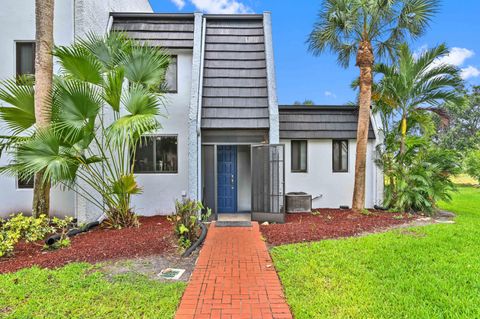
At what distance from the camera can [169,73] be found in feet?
33.7

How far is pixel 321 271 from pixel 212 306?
2091mm

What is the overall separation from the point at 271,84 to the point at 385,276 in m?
6.49

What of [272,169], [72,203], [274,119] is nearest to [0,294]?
[72,203]

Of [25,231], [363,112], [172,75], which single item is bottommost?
[25,231]

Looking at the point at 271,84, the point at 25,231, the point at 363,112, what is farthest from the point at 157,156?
the point at 363,112

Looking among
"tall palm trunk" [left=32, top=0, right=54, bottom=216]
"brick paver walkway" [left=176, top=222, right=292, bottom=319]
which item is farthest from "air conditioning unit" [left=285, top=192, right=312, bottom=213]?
"tall palm trunk" [left=32, top=0, right=54, bottom=216]

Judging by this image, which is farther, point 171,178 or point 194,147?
point 171,178

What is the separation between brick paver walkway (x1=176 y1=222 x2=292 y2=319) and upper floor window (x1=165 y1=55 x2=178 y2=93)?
6163 mm

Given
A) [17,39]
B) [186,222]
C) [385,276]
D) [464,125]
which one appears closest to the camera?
[385,276]

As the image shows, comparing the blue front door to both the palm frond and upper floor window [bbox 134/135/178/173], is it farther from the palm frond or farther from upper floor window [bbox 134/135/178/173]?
the palm frond

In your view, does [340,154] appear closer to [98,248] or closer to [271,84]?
[271,84]

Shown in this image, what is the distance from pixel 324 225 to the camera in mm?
8141

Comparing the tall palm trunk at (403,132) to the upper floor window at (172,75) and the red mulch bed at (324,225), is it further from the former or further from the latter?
the upper floor window at (172,75)

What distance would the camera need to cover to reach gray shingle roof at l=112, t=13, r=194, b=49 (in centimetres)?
1010
